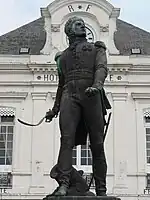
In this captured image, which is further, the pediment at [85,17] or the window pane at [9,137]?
the pediment at [85,17]

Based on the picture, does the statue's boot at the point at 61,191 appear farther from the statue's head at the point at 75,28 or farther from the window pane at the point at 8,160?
the window pane at the point at 8,160

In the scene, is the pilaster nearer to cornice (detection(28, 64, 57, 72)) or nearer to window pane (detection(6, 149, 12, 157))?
cornice (detection(28, 64, 57, 72))

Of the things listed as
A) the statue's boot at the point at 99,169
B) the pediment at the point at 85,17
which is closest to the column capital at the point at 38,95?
the pediment at the point at 85,17

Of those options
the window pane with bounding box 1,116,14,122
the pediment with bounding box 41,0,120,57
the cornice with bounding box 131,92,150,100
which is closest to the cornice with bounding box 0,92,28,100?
the window pane with bounding box 1,116,14,122

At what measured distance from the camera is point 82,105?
20.9ft

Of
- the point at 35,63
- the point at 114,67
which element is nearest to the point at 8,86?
the point at 35,63

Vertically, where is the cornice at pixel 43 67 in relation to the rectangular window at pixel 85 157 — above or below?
above

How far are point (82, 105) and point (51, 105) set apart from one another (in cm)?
1584

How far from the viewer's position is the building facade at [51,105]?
21172 mm

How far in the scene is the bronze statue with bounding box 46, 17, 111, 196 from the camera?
6.22 meters

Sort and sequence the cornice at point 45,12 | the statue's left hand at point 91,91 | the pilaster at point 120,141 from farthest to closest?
1. the cornice at point 45,12
2. the pilaster at point 120,141
3. the statue's left hand at point 91,91

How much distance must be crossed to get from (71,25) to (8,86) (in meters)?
16.1

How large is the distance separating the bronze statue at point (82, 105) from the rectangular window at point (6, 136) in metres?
15.8

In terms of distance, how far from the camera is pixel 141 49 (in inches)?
968
